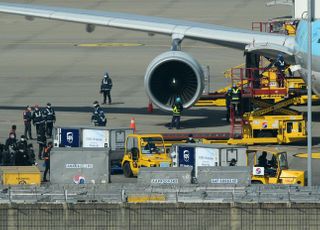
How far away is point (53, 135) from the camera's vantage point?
43.8 m

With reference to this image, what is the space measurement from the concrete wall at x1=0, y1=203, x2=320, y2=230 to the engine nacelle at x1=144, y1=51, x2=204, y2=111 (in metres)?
19.7

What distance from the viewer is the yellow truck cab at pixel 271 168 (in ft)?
121

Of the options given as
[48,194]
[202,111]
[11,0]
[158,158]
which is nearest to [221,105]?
[202,111]

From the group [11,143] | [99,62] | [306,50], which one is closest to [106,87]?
[11,143]

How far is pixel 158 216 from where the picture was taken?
90.4 ft

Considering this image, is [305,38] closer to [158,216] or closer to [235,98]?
[235,98]

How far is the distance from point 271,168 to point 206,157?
1.92m

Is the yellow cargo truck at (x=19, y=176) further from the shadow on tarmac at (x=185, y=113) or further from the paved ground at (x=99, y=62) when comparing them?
the shadow on tarmac at (x=185, y=113)

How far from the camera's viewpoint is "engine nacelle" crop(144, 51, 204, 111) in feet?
156

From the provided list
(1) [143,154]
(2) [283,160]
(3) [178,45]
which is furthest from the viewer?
(3) [178,45]

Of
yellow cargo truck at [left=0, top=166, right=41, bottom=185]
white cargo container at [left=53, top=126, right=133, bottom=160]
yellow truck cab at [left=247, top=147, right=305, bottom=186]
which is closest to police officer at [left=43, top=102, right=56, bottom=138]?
white cargo container at [left=53, top=126, right=133, bottom=160]

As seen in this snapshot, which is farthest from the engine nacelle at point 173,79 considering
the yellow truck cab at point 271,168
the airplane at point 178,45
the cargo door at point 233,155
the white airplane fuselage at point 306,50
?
the cargo door at point 233,155

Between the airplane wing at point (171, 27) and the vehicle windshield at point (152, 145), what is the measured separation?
267 inches

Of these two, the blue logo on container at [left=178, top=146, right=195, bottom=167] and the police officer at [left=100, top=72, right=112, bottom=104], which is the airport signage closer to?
the blue logo on container at [left=178, top=146, right=195, bottom=167]
